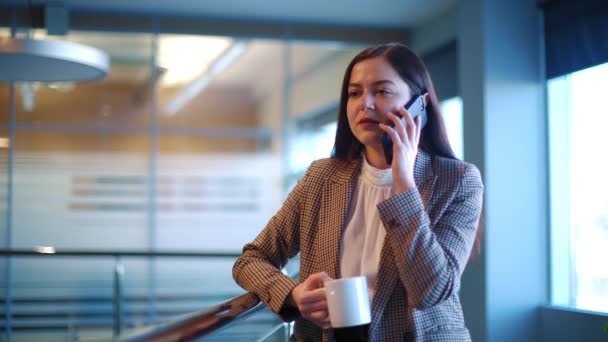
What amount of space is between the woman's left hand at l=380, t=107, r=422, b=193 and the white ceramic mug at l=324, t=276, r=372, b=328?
247mm

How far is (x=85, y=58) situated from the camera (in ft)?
13.7

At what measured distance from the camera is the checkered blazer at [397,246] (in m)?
1.40

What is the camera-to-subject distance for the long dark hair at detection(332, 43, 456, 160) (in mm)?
1614

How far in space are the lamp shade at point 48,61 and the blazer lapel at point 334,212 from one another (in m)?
2.88

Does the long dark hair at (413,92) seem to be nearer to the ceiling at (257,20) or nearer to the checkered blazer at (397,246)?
the checkered blazer at (397,246)

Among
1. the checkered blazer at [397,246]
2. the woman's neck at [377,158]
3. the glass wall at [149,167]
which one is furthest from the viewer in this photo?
the glass wall at [149,167]

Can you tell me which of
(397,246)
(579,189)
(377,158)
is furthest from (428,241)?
(579,189)

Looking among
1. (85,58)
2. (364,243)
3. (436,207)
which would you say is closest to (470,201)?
(436,207)

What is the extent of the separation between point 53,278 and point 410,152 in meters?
6.74

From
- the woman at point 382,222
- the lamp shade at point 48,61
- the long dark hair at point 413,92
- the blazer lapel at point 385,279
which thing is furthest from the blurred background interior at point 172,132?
the blazer lapel at point 385,279

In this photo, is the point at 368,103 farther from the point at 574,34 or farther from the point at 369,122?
the point at 574,34

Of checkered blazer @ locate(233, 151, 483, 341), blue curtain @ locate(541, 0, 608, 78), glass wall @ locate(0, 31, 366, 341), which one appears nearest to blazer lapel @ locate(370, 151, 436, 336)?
checkered blazer @ locate(233, 151, 483, 341)

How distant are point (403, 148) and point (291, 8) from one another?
19.8 ft

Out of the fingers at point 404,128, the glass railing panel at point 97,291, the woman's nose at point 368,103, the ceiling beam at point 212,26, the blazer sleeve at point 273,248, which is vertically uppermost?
the ceiling beam at point 212,26
